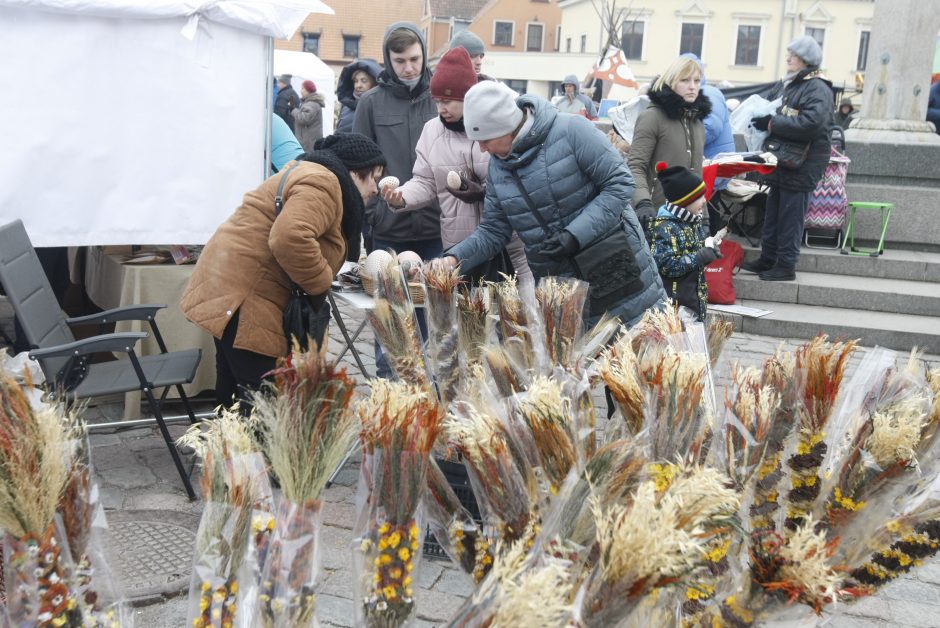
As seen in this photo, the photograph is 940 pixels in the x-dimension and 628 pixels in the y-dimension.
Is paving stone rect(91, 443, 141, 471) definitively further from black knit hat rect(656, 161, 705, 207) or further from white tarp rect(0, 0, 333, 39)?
black knit hat rect(656, 161, 705, 207)

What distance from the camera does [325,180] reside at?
3736mm

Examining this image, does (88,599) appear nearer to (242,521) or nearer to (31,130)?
(242,521)

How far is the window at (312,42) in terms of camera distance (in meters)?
53.5

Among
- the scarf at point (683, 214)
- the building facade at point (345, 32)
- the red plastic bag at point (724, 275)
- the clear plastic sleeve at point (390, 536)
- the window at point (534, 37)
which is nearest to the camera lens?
the clear plastic sleeve at point (390, 536)

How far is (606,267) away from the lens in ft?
12.8

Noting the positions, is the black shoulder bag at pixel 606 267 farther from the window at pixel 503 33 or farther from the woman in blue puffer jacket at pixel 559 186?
the window at pixel 503 33

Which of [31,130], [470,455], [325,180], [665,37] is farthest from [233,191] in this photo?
[665,37]

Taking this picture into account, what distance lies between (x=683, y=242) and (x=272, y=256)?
83.9 inches

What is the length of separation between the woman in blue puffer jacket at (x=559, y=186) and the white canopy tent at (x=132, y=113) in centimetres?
173

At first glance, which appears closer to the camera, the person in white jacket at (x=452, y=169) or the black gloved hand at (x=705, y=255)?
the person in white jacket at (x=452, y=169)

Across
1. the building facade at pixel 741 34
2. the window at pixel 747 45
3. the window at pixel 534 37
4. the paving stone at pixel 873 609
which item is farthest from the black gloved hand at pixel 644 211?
the window at pixel 534 37

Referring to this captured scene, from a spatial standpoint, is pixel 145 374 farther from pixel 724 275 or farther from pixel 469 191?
pixel 724 275

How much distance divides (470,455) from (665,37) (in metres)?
49.8

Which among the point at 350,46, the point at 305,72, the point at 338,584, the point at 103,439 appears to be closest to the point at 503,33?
the point at 350,46
